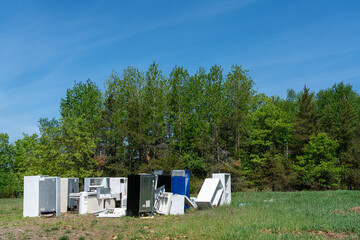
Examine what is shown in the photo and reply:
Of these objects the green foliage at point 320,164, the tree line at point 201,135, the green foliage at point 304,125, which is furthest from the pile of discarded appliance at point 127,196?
the green foliage at point 304,125

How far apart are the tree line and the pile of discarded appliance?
1889 centimetres

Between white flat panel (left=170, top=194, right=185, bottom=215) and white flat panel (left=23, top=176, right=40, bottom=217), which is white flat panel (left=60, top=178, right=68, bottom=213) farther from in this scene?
white flat panel (left=170, top=194, right=185, bottom=215)

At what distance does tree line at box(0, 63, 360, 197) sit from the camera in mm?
40156

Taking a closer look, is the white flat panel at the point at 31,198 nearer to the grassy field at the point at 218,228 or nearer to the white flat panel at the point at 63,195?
the grassy field at the point at 218,228

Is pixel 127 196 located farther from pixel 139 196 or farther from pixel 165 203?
pixel 165 203

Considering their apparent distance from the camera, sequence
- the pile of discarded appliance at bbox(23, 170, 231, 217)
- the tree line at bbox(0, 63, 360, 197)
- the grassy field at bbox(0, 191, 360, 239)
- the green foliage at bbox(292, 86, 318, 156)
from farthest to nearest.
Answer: the green foliage at bbox(292, 86, 318, 156) < the tree line at bbox(0, 63, 360, 197) < the pile of discarded appliance at bbox(23, 170, 231, 217) < the grassy field at bbox(0, 191, 360, 239)

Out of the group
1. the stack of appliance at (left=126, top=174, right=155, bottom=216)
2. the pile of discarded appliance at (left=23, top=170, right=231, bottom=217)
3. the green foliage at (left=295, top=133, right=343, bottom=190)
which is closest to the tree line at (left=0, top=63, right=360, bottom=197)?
the green foliage at (left=295, top=133, right=343, bottom=190)

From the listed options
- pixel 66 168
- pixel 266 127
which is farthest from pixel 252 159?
pixel 66 168

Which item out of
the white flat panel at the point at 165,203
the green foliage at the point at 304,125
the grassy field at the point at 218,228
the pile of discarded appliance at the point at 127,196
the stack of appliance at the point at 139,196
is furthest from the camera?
the green foliage at the point at 304,125

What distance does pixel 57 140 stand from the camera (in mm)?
38938

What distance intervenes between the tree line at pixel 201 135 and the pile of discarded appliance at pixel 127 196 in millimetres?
18887

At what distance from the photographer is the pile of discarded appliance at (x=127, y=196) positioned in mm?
15695

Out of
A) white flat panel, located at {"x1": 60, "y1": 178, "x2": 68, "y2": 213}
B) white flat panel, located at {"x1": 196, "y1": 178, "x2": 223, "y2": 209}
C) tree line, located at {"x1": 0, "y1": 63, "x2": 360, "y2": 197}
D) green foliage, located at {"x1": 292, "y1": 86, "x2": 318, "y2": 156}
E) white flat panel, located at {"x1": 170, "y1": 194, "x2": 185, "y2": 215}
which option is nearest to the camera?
white flat panel, located at {"x1": 170, "y1": 194, "x2": 185, "y2": 215}

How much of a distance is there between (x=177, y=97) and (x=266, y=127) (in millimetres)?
12601
